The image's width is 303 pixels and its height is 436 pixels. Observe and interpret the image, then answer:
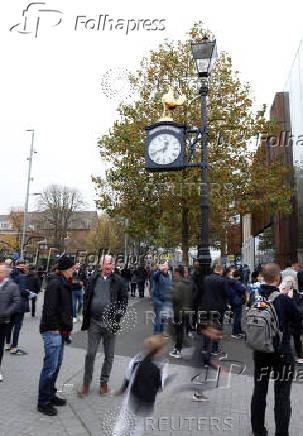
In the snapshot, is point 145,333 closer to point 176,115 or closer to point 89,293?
point 89,293

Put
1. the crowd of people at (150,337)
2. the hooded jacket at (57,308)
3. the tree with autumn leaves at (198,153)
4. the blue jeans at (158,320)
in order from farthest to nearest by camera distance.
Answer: the tree with autumn leaves at (198,153), the blue jeans at (158,320), the hooded jacket at (57,308), the crowd of people at (150,337)

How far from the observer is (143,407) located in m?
3.49

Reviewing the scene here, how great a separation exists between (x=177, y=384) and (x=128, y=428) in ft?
10.0

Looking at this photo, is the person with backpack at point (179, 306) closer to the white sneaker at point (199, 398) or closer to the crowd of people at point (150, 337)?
the crowd of people at point (150, 337)

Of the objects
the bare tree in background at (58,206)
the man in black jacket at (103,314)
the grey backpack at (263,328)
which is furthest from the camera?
the bare tree in background at (58,206)

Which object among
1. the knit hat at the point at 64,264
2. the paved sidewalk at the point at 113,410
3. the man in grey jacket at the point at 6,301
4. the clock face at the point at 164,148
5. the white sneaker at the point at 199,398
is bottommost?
the paved sidewalk at the point at 113,410

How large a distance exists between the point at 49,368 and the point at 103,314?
1039 mm

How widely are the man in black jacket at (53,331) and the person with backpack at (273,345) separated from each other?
2395 mm

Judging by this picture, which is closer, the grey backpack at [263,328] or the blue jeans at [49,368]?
the grey backpack at [263,328]

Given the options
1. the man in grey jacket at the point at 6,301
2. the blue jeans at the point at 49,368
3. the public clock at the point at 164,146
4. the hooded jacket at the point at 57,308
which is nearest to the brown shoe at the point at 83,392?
the blue jeans at the point at 49,368

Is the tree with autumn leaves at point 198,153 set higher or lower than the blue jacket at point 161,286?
higher

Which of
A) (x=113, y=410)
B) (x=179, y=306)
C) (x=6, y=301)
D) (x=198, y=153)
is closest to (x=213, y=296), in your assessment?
(x=179, y=306)

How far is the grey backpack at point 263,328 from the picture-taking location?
13.5 ft

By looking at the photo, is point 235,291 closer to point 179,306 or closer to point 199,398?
point 179,306
